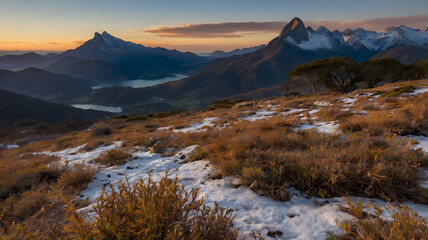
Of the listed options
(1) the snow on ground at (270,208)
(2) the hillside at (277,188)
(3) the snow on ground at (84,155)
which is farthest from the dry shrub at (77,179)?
(3) the snow on ground at (84,155)

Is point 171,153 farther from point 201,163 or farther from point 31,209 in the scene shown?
point 31,209

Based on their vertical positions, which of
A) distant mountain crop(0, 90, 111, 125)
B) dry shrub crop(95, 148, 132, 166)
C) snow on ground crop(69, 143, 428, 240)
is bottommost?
distant mountain crop(0, 90, 111, 125)

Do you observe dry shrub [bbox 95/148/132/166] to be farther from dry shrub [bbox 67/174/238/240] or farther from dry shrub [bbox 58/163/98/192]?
dry shrub [bbox 67/174/238/240]

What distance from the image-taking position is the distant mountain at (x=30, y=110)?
352 ft

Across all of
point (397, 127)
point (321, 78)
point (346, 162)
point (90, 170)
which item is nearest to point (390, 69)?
point (321, 78)

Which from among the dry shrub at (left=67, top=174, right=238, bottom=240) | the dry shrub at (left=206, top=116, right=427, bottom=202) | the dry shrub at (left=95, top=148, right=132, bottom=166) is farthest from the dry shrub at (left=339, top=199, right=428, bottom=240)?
the dry shrub at (left=95, top=148, right=132, bottom=166)

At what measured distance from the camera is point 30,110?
11806cm

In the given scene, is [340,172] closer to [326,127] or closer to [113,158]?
[326,127]

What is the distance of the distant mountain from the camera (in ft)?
352

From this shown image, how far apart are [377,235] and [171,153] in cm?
565

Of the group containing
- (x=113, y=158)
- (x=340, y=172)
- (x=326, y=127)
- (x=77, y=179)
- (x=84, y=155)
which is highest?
(x=340, y=172)

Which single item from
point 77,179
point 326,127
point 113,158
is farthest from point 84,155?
point 326,127

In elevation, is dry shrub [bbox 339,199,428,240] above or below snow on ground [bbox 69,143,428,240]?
above

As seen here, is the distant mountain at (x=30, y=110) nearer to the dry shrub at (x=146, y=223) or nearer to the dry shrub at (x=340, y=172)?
the dry shrub at (x=146, y=223)
